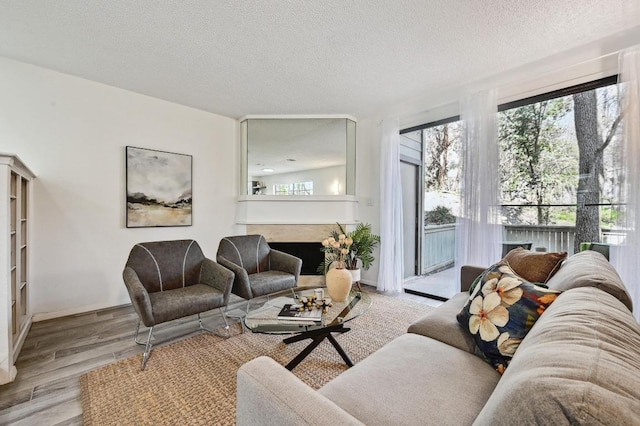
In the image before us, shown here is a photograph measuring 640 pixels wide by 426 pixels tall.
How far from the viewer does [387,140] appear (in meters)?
4.05

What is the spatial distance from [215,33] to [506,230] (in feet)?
11.5

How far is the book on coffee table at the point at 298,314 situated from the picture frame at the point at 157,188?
2.59 meters

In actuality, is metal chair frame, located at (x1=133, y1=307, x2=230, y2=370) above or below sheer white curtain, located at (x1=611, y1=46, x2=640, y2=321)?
below

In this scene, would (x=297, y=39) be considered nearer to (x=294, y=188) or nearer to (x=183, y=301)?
(x=294, y=188)

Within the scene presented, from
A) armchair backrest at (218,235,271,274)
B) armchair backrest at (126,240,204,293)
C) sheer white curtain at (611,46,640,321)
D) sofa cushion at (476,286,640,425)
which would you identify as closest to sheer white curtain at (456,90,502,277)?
sheer white curtain at (611,46,640,321)

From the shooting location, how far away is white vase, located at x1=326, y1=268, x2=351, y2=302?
229 centimetres

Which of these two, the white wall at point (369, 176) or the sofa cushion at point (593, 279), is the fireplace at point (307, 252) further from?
the sofa cushion at point (593, 279)

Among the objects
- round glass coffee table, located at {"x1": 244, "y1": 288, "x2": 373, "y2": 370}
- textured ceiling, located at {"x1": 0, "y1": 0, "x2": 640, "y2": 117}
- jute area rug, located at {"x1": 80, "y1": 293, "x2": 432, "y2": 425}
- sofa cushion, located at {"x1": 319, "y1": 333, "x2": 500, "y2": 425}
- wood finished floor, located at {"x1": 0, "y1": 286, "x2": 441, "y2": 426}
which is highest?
textured ceiling, located at {"x1": 0, "y1": 0, "x2": 640, "y2": 117}

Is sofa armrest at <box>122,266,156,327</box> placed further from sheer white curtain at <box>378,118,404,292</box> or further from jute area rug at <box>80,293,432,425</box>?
sheer white curtain at <box>378,118,404,292</box>

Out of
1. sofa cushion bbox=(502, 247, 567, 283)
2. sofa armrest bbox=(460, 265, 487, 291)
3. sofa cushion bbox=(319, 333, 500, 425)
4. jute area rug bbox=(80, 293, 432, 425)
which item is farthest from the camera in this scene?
sofa armrest bbox=(460, 265, 487, 291)

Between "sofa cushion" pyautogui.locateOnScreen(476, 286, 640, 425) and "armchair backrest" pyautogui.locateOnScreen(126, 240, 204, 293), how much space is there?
2740 millimetres

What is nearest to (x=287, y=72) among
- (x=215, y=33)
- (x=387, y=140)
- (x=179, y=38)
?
(x=215, y=33)

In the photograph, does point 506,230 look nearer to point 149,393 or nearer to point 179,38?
point 149,393

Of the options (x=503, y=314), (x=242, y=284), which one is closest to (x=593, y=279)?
(x=503, y=314)
